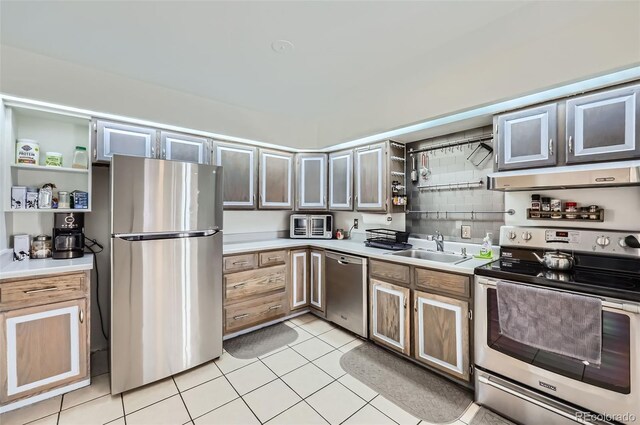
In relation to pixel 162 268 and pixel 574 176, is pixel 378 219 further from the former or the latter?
pixel 162 268

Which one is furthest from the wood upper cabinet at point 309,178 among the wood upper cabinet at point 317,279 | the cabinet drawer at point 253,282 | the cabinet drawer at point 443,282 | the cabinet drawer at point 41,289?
the cabinet drawer at point 41,289

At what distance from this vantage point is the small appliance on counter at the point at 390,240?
279 centimetres

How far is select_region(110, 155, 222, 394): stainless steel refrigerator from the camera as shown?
6.23ft

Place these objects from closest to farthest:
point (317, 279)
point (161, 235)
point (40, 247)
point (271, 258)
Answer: point (161, 235), point (40, 247), point (271, 258), point (317, 279)

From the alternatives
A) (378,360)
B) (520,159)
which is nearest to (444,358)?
(378,360)

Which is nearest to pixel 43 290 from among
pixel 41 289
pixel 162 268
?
pixel 41 289

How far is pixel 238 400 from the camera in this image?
6.12 ft

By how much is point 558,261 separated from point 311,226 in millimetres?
2440

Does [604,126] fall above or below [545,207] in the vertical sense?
above

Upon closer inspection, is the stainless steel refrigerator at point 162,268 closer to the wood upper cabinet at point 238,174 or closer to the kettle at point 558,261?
the wood upper cabinet at point 238,174

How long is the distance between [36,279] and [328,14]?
101 inches

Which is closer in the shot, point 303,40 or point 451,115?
point 303,40

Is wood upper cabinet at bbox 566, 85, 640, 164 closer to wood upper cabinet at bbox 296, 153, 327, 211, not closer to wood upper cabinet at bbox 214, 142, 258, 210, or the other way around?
wood upper cabinet at bbox 296, 153, 327, 211

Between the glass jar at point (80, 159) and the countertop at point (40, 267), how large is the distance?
0.79 meters
